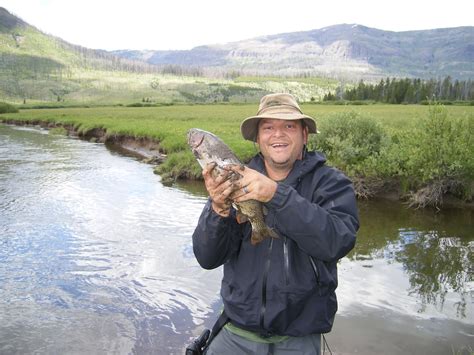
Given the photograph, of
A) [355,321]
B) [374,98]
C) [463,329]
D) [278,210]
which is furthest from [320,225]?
[374,98]

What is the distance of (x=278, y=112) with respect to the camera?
409cm

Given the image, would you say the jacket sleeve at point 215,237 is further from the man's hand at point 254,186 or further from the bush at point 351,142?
the bush at point 351,142

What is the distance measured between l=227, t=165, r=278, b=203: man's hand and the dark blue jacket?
148 mm

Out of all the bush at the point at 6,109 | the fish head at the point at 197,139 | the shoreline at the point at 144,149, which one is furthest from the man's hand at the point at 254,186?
the bush at the point at 6,109

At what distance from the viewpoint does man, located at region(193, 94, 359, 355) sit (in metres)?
3.42

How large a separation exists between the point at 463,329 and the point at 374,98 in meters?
123

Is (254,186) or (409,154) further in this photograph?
(409,154)

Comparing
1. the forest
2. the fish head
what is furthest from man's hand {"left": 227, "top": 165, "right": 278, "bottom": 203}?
the forest

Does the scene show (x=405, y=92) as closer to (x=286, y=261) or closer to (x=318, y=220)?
(x=286, y=261)

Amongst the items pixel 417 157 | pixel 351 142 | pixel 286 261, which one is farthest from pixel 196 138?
pixel 351 142

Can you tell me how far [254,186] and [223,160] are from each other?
0.36 meters

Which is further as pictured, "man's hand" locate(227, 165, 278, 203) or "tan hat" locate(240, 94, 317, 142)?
"tan hat" locate(240, 94, 317, 142)

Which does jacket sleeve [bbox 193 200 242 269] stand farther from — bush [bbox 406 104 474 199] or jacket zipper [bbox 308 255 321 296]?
bush [bbox 406 104 474 199]

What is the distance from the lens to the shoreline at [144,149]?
55.1 feet
